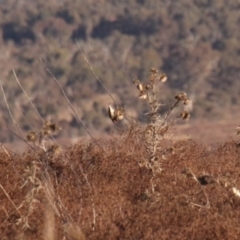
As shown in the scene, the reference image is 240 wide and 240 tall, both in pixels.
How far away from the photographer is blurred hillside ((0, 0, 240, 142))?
78375mm

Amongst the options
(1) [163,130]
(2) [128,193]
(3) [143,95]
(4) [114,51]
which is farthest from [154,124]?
(4) [114,51]

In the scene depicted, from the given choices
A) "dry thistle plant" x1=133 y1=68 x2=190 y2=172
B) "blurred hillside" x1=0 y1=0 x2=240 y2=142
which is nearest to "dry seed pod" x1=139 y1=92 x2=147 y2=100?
"dry thistle plant" x1=133 y1=68 x2=190 y2=172

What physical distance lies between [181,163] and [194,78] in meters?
81.8

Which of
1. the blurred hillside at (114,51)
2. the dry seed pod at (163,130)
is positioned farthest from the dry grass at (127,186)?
the blurred hillside at (114,51)

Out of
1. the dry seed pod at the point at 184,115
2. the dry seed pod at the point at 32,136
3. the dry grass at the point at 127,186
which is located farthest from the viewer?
the dry seed pod at the point at 184,115

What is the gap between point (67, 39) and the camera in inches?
4077

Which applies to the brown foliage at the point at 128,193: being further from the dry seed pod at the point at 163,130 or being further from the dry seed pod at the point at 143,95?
the dry seed pod at the point at 143,95

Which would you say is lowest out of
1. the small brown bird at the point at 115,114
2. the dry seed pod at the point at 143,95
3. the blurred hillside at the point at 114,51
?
the blurred hillside at the point at 114,51

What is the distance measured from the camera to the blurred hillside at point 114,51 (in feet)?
257

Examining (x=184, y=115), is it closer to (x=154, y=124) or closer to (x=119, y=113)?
(x=154, y=124)

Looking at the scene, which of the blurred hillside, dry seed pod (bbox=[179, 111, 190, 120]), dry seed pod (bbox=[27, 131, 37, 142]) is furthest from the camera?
the blurred hillside

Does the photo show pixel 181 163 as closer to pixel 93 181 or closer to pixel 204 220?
pixel 93 181

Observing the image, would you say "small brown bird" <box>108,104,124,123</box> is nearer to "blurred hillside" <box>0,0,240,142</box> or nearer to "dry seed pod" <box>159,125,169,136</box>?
"dry seed pod" <box>159,125,169,136</box>

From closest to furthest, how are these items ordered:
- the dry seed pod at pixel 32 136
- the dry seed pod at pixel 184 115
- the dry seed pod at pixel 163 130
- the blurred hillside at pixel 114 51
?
the dry seed pod at pixel 32 136
the dry seed pod at pixel 184 115
the dry seed pod at pixel 163 130
the blurred hillside at pixel 114 51
